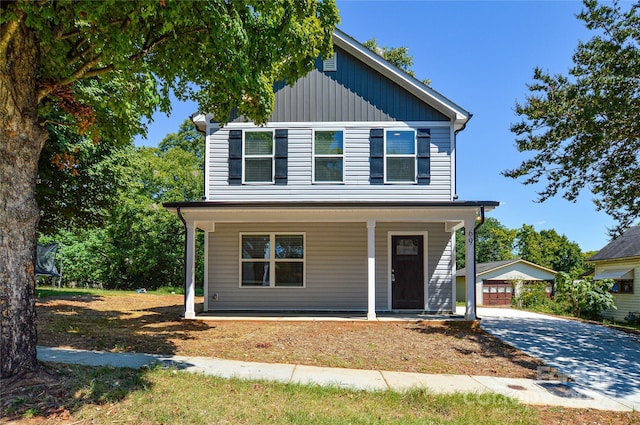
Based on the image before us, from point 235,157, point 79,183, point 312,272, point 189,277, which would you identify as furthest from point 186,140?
point 189,277

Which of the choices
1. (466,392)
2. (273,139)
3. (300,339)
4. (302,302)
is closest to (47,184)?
(273,139)

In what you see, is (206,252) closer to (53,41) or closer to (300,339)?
(300,339)

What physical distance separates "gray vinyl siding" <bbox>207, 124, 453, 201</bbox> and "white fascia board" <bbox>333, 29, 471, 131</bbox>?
18.6 inches

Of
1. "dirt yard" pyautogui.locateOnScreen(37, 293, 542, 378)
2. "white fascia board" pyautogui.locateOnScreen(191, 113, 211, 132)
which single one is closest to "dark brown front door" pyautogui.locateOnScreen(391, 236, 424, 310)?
"dirt yard" pyautogui.locateOnScreen(37, 293, 542, 378)

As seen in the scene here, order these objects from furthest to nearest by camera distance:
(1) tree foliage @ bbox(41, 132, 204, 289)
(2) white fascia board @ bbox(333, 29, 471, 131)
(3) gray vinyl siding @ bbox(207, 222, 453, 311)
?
1. (1) tree foliage @ bbox(41, 132, 204, 289)
2. (3) gray vinyl siding @ bbox(207, 222, 453, 311)
3. (2) white fascia board @ bbox(333, 29, 471, 131)

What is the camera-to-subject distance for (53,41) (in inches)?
193

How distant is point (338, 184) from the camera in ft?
37.8

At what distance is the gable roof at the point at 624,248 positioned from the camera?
18.8 metres

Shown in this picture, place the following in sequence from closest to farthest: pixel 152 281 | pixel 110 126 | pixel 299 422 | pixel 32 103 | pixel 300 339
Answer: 1. pixel 299 422
2. pixel 32 103
3. pixel 110 126
4. pixel 300 339
5. pixel 152 281

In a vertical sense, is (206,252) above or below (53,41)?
below

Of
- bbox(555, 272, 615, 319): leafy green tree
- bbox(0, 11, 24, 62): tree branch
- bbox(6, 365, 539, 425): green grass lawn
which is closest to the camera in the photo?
bbox(6, 365, 539, 425): green grass lawn

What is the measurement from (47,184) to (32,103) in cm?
770

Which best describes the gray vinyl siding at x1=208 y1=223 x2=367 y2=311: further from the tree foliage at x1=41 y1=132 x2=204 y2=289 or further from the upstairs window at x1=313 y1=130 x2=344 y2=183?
the tree foliage at x1=41 y1=132 x2=204 y2=289

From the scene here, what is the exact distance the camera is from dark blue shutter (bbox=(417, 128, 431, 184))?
1143 centimetres
